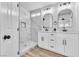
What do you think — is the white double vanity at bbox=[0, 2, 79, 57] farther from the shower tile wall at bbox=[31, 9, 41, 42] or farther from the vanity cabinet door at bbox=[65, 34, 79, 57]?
the shower tile wall at bbox=[31, 9, 41, 42]

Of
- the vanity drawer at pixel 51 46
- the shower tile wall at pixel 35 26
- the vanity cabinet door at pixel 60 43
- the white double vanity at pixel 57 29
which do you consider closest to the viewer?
the white double vanity at pixel 57 29

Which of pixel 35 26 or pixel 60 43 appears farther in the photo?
pixel 35 26

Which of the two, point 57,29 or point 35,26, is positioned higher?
point 35,26

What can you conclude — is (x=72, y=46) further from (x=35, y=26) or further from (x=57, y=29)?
(x=35, y=26)

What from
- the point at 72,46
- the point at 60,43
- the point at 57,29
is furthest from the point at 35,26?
the point at 72,46

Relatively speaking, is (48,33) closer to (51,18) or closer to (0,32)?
(51,18)

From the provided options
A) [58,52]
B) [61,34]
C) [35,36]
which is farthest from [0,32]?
[35,36]

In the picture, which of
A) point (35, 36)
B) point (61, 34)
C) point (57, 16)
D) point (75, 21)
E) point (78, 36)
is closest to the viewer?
point (78, 36)

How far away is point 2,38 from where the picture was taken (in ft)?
3.36

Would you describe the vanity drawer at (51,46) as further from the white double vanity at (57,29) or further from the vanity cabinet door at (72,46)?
the vanity cabinet door at (72,46)

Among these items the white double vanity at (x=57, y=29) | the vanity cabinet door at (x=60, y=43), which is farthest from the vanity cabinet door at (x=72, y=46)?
the vanity cabinet door at (x=60, y=43)

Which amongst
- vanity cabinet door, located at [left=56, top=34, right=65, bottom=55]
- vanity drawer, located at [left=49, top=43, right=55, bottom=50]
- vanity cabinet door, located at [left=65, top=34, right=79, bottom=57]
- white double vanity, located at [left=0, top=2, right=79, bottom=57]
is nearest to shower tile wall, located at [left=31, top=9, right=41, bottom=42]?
white double vanity, located at [left=0, top=2, right=79, bottom=57]

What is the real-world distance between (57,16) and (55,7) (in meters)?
0.52

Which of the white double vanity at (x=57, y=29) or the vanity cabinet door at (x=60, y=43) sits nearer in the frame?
the white double vanity at (x=57, y=29)
